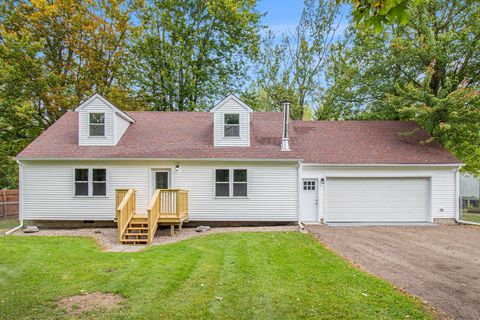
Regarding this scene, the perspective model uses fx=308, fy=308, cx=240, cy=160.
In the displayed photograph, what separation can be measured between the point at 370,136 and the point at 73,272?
1418cm

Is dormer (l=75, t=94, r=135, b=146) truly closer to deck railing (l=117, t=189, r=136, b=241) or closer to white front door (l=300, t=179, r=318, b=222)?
deck railing (l=117, t=189, r=136, b=241)

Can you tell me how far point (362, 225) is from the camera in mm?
13109

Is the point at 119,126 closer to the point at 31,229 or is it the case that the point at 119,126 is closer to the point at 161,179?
the point at 161,179

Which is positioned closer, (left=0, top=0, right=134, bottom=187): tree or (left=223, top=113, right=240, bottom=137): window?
(left=223, top=113, right=240, bottom=137): window

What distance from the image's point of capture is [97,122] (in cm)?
1348

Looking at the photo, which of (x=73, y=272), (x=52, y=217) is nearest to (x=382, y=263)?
(x=73, y=272)

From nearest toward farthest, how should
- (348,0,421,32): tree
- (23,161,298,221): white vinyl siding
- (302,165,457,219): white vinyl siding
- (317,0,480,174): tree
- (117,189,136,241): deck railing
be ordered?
(348,0,421,32): tree
(117,189,136,241): deck railing
(23,161,298,221): white vinyl siding
(302,165,457,219): white vinyl siding
(317,0,480,174): tree

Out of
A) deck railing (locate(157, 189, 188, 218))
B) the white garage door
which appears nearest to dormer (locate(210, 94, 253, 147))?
deck railing (locate(157, 189, 188, 218))

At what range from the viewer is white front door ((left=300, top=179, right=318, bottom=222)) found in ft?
44.5

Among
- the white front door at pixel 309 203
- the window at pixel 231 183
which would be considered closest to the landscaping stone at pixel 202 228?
the window at pixel 231 183

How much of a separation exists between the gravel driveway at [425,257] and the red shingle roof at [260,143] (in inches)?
127

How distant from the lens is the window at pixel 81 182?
1259 centimetres

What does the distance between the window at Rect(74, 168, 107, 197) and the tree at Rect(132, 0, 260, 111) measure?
10589 millimetres

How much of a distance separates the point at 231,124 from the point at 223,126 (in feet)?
1.23
